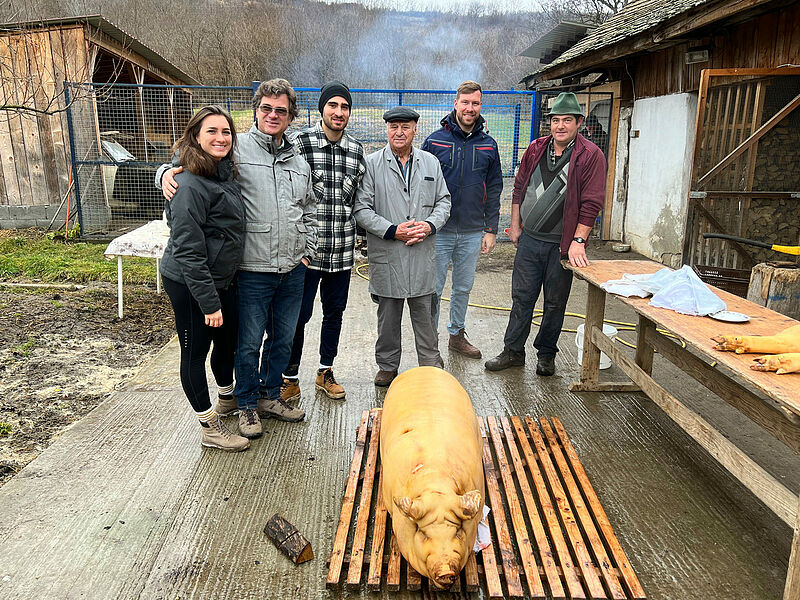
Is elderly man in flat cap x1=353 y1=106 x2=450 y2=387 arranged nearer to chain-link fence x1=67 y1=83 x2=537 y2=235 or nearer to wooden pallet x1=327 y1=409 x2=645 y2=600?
wooden pallet x1=327 y1=409 x2=645 y2=600

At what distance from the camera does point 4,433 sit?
394 centimetres

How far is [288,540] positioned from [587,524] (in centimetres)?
141

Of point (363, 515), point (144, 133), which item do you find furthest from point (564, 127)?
point (144, 133)

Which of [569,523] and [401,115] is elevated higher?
[401,115]

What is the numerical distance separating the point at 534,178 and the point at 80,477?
12.2ft

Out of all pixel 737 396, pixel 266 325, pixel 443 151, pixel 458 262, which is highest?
pixel 443 151

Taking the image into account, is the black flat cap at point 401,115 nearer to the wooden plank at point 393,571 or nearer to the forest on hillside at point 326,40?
the wooden plank at point 393,571

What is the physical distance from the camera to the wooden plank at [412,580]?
254 cm

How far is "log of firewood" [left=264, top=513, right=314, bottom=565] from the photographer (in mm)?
2732

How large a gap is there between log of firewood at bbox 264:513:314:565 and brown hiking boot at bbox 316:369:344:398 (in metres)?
1.51

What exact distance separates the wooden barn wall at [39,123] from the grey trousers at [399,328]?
8007 mm

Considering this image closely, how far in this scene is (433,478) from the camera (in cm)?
244

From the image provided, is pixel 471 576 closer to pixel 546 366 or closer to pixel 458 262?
pixel 546 366

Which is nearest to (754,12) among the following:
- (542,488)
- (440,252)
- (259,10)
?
(440,252)
